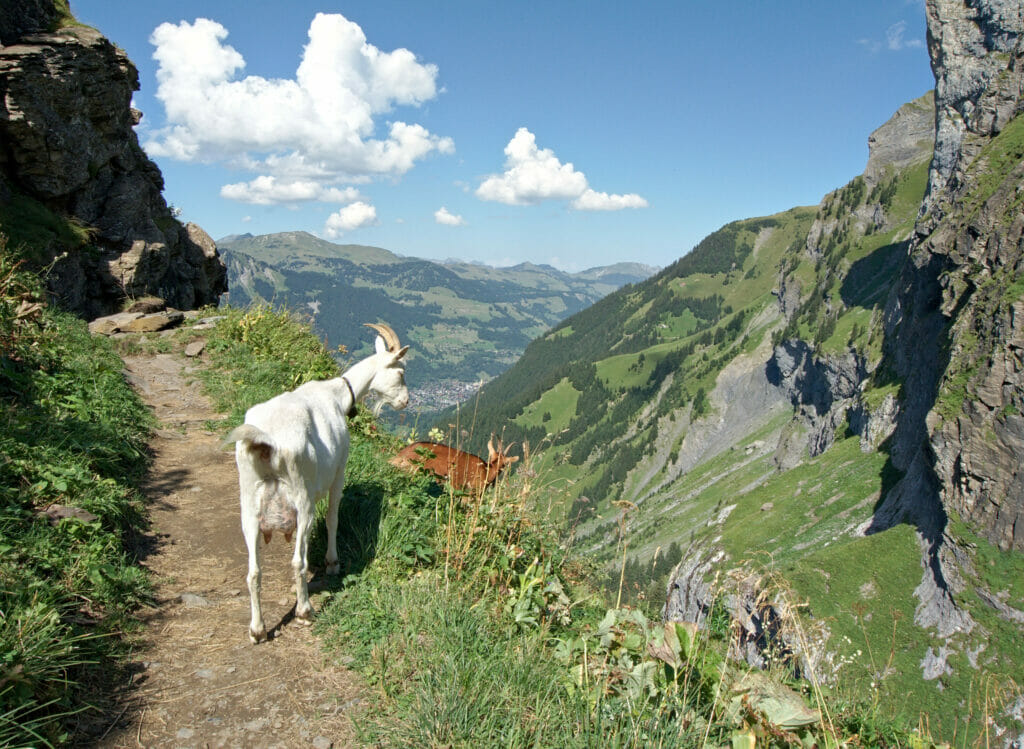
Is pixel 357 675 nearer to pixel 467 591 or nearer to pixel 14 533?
pixel 467 591

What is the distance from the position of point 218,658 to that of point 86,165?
22419 mm

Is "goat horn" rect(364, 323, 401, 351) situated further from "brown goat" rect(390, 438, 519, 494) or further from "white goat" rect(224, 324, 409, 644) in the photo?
"brown goat" rect(390, 438, 519, 494)

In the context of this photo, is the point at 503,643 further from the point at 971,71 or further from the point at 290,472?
the point at 971,71

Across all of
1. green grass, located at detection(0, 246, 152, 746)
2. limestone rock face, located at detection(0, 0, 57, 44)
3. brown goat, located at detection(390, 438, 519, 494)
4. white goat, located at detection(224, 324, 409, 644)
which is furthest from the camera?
limestone rock face, located at detection(0, 0, 57, 44)

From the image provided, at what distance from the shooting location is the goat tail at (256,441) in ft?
15.9

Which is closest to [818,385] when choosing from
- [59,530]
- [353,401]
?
[353,401]

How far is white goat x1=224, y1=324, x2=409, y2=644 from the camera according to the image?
5.05m

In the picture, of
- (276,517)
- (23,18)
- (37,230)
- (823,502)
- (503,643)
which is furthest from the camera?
(823,502)

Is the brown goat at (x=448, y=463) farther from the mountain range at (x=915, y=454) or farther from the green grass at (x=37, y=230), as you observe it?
the green grass at (x=37, y=230)

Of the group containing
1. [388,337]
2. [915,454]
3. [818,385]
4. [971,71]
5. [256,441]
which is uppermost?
[971,71]

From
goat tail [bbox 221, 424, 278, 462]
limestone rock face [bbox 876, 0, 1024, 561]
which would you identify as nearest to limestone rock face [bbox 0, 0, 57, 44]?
goat tail [bbox 221, 424, 278, 462]

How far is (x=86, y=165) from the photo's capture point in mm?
21016

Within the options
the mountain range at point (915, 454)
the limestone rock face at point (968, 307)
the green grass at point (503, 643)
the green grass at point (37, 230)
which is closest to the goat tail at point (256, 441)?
the green grass at point (503, 643)

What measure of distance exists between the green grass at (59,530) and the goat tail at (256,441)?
166cm
